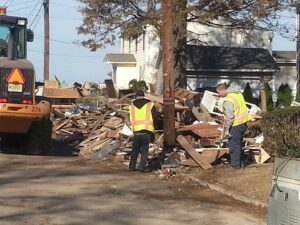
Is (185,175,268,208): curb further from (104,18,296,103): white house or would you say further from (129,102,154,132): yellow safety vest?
(104,18,296,103): white house

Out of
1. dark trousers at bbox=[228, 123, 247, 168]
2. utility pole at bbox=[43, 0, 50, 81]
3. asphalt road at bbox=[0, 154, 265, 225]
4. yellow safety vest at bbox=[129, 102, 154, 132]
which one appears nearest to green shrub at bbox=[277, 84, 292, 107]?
yellow safety vest at bbox=[129, 102, 154, 132]

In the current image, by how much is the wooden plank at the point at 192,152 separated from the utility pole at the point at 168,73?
0.28m

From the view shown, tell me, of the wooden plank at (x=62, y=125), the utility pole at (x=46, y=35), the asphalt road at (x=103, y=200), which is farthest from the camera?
the utility pole at (x=46, y=35)

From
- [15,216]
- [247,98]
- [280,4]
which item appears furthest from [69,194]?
[247,98]

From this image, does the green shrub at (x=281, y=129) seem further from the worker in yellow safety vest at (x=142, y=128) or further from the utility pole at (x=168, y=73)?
the worker in yellow safety vest at (x=142, y=128)

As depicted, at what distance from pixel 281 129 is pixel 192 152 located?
1.95 m

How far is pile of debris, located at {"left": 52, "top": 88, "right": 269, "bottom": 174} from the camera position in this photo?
571 inches

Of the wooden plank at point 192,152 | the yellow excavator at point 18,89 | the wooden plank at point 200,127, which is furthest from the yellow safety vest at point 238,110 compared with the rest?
the yellow excavator at point 18,89

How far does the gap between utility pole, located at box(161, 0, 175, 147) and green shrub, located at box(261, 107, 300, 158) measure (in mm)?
2280

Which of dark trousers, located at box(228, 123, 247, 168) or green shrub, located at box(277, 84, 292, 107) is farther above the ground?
green shrub, located at box(277, 84, 292, 107)

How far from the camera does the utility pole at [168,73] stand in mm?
15312

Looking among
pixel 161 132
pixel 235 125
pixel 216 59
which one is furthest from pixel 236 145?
pixel 216 59

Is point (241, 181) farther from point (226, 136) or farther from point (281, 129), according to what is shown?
point (281, 129)

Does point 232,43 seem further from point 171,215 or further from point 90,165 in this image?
point 171,215
